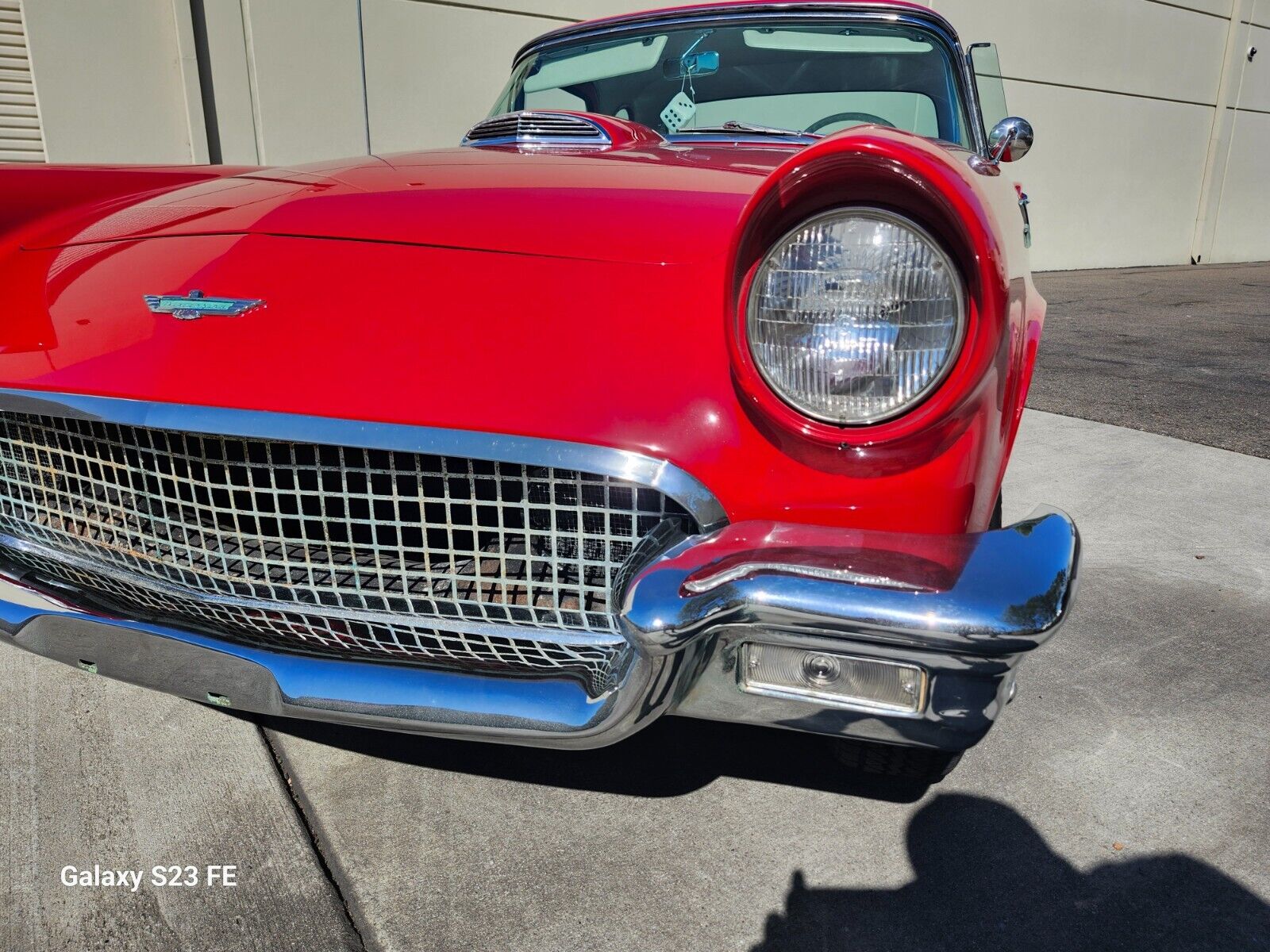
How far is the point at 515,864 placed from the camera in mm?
1458

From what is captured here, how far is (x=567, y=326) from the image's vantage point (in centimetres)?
126

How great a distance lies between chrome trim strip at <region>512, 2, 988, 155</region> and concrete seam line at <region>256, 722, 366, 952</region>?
2.07m

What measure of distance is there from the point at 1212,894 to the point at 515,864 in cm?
104

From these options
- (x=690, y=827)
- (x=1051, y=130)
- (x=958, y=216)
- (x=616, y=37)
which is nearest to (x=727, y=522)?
(x=958, y=216)

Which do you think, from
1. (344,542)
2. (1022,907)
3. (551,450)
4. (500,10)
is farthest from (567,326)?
(500,10)

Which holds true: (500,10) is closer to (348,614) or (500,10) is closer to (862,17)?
(862,17)

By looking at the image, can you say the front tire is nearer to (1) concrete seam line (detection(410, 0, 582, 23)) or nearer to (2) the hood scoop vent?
(2) the hood scoop vent

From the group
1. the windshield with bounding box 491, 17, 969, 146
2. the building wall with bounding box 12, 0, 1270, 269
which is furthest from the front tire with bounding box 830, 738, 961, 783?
the building wall with bounding box 12, 0, 1270, 269

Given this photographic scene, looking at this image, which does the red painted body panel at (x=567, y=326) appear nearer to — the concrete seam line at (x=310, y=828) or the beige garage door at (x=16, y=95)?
the concrete seam line at (x=310, y=828)

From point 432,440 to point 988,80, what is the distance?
8.50 feet

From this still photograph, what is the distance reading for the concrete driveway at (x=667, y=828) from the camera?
4.39ft

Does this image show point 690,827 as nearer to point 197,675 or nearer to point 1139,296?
point 197,675

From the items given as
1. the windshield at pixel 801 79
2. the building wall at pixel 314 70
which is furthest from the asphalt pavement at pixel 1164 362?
the building wall at pixel 314 70

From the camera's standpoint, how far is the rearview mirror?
2.53 m
